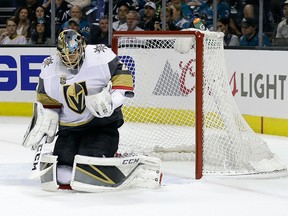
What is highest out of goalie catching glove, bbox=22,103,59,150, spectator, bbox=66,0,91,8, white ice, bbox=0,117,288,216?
spectator, bbox=66,0,91,8

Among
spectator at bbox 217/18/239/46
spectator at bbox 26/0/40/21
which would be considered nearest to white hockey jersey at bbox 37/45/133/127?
spectator at bbox 217/18/239/46

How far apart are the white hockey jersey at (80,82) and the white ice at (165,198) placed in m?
0.49

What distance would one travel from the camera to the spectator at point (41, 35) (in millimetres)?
11180

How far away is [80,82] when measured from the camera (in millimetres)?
6012

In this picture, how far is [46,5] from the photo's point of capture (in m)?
11.4

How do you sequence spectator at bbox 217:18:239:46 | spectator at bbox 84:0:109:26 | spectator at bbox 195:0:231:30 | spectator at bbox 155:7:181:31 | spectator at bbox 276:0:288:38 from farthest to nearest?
spectator at bbox 84:0:109:26 < spectator at bbox 155:7:181:31 < spectator at bbox 195:0:231:30 < spectator at bbox 217:18:239:46 < spectator at bbox 276:0:288:38

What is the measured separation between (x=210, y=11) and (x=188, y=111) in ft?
7.04

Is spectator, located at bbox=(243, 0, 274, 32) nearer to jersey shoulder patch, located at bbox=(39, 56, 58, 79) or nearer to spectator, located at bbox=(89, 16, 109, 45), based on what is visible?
spectator, located at bbox=(89, 16, 109, 45)

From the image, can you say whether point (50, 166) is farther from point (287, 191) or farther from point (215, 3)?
point (215, 3)

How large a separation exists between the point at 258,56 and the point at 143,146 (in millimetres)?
2073

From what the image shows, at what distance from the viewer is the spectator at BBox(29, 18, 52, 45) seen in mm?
11180

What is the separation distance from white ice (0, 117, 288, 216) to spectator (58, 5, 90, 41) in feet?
14.4

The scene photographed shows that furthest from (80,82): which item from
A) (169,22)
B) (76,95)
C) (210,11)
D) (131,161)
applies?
(169,22)

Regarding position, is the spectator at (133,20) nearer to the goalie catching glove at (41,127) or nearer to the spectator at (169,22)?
the spectator at (169,22)
